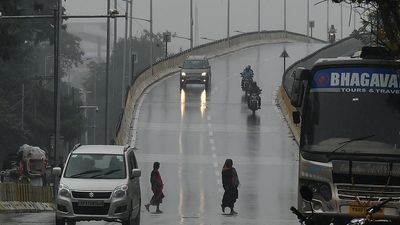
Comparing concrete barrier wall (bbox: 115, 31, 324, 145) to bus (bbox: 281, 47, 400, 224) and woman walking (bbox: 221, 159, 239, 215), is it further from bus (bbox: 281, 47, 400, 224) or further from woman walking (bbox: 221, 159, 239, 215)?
bus (bbox: 281, 47, 400, 224)

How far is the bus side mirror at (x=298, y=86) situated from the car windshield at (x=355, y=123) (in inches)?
13.1

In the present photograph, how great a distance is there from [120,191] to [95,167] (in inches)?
39.3

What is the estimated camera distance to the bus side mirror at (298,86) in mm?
19750

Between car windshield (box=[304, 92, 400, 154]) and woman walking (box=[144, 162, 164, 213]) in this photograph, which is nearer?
car windshield (box=[304, 92, 400, 154])

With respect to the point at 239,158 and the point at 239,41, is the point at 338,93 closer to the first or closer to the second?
the point at 239,158

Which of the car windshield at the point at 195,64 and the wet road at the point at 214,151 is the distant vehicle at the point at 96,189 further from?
the car windshield at the point at 195,64

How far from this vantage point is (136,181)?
26719 millimetres

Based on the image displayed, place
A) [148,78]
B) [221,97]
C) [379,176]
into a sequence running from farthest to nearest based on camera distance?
[148,78]
[221,97]
[379,176]

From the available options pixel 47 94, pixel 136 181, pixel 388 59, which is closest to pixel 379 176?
pixel 388 59

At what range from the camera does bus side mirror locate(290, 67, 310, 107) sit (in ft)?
64.8

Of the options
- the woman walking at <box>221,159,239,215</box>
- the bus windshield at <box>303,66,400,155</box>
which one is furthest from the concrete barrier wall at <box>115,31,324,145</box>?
the bus windshield at <box>303,66,400,155</box>

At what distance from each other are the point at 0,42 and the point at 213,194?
72.0ft

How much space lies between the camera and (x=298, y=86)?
19.9m

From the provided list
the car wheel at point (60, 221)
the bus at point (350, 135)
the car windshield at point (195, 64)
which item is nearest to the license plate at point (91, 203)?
the car wheel at point (60, 221)
